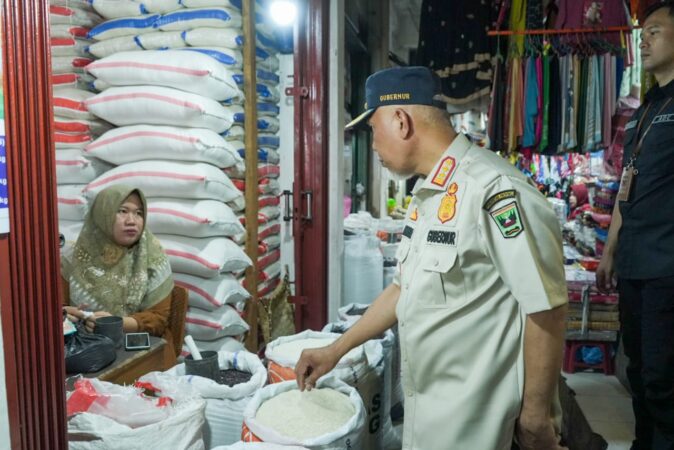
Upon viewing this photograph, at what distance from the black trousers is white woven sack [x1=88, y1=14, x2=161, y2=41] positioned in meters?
3.01

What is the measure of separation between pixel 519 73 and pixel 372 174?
372cm

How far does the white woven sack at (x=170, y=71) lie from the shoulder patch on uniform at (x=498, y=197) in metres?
2.02

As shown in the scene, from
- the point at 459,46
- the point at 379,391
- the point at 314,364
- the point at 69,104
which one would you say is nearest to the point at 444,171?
the point at 314,364

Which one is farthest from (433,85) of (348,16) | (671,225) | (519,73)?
(348,16)

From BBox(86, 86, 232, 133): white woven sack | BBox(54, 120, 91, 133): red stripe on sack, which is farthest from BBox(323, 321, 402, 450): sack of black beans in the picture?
BBox(54, 120, 91, 133): red stripe on sack

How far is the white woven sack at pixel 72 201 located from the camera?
3.40m

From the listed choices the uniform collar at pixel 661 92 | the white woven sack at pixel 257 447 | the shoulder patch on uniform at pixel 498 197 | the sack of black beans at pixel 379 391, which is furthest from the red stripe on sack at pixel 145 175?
the uniform collar at pixel 661 92

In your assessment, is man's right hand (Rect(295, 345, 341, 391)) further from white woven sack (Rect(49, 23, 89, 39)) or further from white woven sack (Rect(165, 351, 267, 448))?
white woven sack (Rect(49, 23, 89, 39))

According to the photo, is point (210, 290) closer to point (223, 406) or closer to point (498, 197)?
point (223, 406)

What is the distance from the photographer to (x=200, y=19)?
3186 millimetres

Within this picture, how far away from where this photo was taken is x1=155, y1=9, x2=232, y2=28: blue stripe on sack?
3.13m

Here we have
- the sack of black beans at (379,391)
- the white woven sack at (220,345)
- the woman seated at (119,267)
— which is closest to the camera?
the sack of black beans at (379,391)

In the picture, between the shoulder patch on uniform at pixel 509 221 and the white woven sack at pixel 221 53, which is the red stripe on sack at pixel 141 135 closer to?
the white woven sack at pixel 221 53

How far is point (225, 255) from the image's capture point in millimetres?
3146
